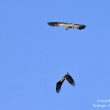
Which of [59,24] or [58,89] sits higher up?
[59,24]

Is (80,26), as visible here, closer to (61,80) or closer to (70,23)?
(70,23)

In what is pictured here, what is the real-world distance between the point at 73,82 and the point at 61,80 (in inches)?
131

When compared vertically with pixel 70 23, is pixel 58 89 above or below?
below

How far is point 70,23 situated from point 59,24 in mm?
2620

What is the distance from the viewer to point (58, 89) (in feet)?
303

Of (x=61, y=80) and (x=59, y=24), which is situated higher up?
(x=59, y=24)

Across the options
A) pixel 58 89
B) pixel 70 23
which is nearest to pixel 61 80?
pixel 58 89

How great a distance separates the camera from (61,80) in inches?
3546

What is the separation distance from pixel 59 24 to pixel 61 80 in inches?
492

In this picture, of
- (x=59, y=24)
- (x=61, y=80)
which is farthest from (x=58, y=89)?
(x=59, y=24)

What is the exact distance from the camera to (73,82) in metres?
87.8

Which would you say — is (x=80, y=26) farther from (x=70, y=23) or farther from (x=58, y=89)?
(x=58, y=89)

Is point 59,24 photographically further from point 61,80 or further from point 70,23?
point 61,80

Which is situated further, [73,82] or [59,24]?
[59,24]
